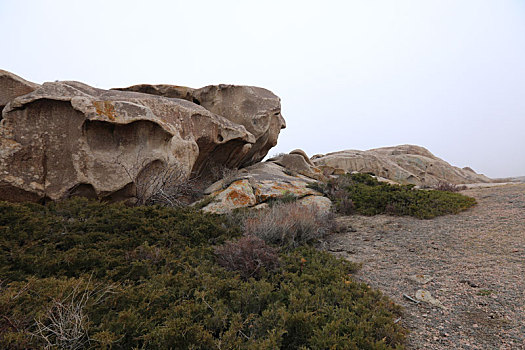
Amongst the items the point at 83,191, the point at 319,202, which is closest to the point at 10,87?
the point at 83,191

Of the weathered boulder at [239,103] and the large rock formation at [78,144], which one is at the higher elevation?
the weathered boulder at [239,103]

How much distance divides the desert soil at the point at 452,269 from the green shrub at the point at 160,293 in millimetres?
400

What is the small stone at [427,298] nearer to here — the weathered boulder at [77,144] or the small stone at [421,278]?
the small stone at [421,278]

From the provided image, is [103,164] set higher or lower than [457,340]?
higher

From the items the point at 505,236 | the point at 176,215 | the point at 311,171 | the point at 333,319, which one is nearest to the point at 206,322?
the point at 333,319

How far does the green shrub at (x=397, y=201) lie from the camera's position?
6.97 metres

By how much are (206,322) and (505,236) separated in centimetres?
585

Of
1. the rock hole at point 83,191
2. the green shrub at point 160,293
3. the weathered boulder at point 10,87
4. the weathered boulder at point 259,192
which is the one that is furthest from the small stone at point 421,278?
the weathered boulder at point 10,87

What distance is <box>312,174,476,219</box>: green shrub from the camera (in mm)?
6973

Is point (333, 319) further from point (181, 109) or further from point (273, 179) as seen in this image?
point (181, 109)

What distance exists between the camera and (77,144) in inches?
254

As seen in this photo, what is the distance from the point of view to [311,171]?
1343 centimetres

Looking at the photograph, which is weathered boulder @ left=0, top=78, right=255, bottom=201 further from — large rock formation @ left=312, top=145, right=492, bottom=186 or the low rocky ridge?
large rock formation @ left=312, top=145, right=492, bottom=186

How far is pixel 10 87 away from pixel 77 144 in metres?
2.78
